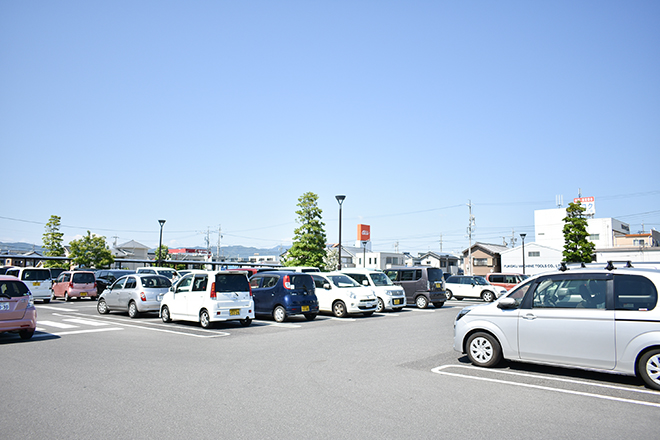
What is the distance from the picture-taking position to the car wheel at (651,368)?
21.5 feet

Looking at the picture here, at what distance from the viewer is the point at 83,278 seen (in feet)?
87.5

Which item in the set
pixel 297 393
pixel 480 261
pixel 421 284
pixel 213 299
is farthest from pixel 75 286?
pixel 480 261

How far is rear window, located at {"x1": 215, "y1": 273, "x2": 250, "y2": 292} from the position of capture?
46.0 ft

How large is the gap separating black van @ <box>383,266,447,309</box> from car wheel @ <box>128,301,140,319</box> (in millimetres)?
12142

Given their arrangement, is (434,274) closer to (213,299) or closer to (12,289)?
(213,299)

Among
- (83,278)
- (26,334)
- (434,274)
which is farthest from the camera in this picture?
(83,278)

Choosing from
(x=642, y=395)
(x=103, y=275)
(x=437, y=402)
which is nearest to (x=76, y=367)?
(x=437, y=402)

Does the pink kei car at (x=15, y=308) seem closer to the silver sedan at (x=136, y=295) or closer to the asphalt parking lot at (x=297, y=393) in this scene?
the asphalt parking lot at (x=297, y=393)

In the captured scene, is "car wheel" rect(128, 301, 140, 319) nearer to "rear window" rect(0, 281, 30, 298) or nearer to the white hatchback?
"rear window" rect(0, 281, 30, 298)

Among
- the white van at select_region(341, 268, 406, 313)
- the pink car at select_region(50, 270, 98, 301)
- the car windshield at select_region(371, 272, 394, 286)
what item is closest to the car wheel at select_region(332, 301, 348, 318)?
the white van at select_region(341, 268, 406, 313)

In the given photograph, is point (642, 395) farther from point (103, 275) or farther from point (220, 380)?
point (103, 275)

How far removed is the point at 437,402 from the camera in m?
6.17

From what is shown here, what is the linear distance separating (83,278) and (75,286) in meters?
0.63

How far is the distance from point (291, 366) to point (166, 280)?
10.9 metres
